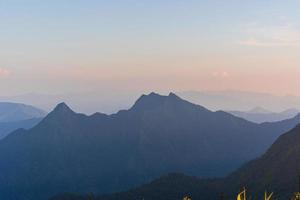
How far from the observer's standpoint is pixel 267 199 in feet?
45.6

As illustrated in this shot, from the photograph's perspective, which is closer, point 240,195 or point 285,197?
point 240,195

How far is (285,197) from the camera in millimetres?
194750

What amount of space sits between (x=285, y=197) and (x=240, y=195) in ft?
620

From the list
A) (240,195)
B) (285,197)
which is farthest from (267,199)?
(285,197)

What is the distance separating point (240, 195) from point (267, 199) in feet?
2.23

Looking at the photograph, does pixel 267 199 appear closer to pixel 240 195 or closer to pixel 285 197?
pixel 240 195

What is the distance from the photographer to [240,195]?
45.6 ft

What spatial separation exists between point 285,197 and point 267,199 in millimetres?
188817

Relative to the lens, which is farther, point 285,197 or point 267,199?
point 285,197
